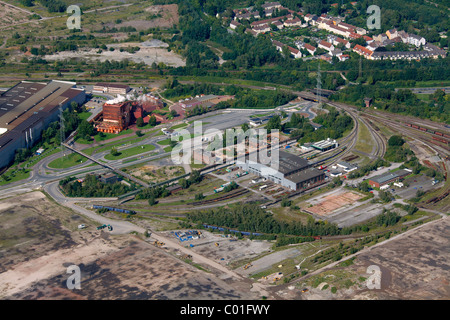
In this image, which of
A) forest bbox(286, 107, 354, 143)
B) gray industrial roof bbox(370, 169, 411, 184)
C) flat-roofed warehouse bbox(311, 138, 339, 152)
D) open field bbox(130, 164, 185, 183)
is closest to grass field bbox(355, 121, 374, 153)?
forest bbox(286, 107, 354, 143)

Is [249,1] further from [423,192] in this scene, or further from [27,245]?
[27,245]

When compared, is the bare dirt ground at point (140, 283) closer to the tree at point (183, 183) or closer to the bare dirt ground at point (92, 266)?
the bare dirt ground at point (92, 266)

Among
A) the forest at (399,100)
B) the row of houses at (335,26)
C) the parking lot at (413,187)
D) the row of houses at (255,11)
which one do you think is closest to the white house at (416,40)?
the row of houses at (335,26)

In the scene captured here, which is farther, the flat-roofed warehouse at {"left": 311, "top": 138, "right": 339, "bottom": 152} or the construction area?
the flat-roofed warehouse at {"left": 311, "top": 138, "right": 339, "bottom": 152}

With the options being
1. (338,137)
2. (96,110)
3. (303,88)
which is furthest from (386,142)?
(96,110)

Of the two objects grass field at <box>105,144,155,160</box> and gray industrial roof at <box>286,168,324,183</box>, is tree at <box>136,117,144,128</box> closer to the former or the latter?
grass field at <box>105,144,155,160</box>
